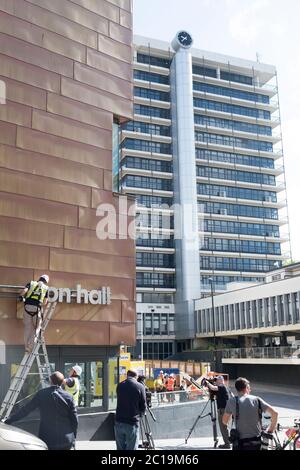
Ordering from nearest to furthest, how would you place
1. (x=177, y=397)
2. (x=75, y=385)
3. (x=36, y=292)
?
(x=36, y=292)
(x=75, y=385)
(x=177, y=397)

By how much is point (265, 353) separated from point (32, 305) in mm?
38097

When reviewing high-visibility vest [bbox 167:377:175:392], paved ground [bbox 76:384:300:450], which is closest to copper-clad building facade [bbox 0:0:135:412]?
paved ground [bbox 76:384:300:450]

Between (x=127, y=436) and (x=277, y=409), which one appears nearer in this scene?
(x=127, y=436)

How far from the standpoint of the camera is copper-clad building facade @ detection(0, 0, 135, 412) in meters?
13.8

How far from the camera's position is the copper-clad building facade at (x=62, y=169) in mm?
13839

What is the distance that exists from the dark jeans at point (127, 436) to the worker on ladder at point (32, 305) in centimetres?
427

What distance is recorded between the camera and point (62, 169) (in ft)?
49.2

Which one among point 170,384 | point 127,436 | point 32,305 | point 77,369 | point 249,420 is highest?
point 32,305

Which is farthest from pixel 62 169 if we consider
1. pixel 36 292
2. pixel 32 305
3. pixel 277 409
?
pixel 277 409

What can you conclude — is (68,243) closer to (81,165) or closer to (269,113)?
(81,165)

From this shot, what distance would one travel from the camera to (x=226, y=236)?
74562 mm

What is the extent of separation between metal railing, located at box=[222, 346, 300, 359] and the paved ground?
2939 mm

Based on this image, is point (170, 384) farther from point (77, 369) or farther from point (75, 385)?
point (75, 385)
